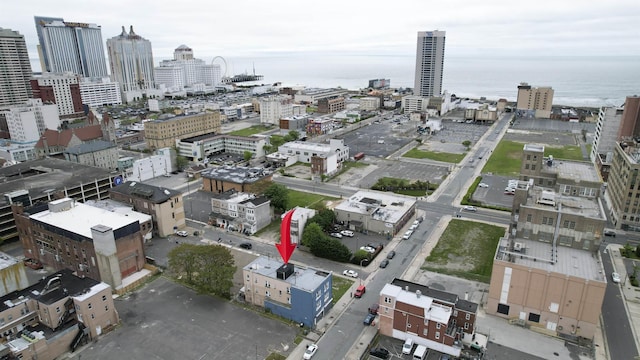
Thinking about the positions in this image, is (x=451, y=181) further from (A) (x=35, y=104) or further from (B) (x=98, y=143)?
(A) (x=35, y=104)

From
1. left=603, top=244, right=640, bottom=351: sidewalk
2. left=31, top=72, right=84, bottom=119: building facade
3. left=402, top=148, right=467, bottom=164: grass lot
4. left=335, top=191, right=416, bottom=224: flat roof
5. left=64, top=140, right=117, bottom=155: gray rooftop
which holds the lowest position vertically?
left=603, top=244, right=640, bottom=351: sidewalk

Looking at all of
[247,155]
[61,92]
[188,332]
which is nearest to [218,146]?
[247,155]

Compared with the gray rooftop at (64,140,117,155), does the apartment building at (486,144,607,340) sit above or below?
below

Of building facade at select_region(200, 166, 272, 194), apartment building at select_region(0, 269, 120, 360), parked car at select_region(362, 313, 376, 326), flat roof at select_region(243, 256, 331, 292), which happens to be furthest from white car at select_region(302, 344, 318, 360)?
building facade at select_region(200, 166, 272, 194)

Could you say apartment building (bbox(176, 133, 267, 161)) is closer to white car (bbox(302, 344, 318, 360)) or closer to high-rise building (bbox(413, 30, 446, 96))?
white car (bbox(302, 344, 318, 360))

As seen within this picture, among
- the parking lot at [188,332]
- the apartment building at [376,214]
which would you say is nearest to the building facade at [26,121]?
the parking lot at [188,332]

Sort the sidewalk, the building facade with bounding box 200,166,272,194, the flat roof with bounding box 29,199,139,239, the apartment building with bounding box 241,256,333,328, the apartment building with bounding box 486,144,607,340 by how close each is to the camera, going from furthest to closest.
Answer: the building facade with bounding box 200,166,272,194
the flat roof with bounding box 29,199,139,239
the sidewalk
the apartment building with bounding box 241,256,333,328
the apartment building with bounding box 486,144,607,340

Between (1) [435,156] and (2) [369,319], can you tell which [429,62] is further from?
(2) [369,319]

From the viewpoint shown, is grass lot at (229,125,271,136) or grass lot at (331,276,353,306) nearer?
grass lot at (331,276,353,306)
